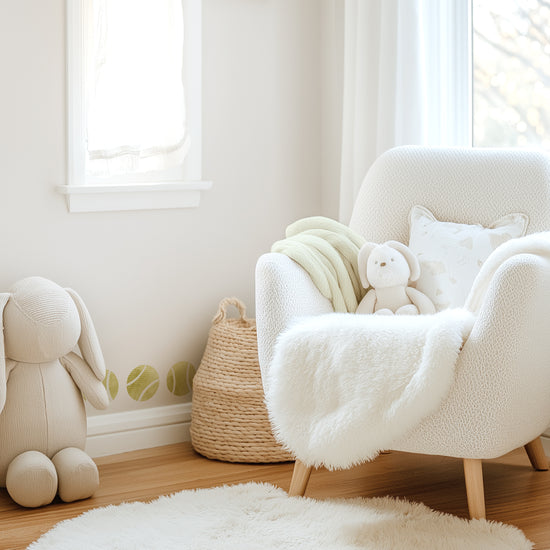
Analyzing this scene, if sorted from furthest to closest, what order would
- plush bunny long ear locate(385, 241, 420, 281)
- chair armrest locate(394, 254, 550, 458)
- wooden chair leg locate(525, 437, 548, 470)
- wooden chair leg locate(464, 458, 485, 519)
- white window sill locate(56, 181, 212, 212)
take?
white window sill locate(56, 181, 212, 212) < wooden chair leg locate(525, 437, 548, 470) < plush bunny long ear locate(385, 241, 420, 281) < wooden chair leg locate(464, 458, 485, 519) < chair armrest locate(394, 254, 550, 458)

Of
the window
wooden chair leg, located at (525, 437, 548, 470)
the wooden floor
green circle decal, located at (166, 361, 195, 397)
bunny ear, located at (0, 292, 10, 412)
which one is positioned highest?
the window

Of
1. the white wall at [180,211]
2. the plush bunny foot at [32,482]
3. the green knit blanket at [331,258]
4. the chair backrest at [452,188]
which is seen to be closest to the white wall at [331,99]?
the white wall at [180,211]

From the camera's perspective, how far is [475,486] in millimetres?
2070

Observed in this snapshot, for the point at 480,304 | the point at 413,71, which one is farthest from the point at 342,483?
the point at 413,71

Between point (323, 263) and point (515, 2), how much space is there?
3.58ft

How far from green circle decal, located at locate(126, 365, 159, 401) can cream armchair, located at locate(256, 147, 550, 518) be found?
69 cm

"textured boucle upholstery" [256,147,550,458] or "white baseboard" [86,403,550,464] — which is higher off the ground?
"textured boucle upholstery" [256,147,550,458]

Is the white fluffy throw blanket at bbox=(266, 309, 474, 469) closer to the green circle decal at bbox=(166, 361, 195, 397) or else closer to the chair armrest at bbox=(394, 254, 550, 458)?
the chair armrest at bbox=(394, 254, 550, 458)

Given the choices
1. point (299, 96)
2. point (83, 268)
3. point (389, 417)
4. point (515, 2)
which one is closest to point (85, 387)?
point (83, 268)

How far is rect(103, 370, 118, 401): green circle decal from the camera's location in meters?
2.75

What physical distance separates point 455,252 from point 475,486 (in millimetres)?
642

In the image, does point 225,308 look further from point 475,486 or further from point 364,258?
point 475,486

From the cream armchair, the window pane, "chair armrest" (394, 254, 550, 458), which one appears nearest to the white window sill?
the cream armchair

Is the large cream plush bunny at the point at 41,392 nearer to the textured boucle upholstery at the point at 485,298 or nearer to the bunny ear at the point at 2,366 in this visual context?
the bunny ear at the point at 2,366
